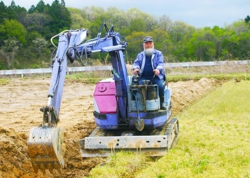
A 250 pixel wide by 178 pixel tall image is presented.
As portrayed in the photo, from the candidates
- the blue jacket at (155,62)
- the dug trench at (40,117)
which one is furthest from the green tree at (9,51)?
the blue jacket at (155,62)

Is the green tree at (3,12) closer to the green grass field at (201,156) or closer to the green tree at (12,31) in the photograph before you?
the green tree at (12,31)

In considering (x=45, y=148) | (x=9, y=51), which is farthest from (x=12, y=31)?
(x=45, y=148)

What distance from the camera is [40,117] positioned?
14.3 m

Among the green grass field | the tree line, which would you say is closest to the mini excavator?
the green grass field

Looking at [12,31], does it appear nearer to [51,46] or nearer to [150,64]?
[51,46]

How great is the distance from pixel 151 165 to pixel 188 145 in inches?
70.5

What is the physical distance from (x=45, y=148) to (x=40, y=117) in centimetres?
810

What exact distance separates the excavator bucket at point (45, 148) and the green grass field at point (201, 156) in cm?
119

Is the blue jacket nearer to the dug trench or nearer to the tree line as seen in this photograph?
the dug trench

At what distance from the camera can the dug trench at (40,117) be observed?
27.3ft

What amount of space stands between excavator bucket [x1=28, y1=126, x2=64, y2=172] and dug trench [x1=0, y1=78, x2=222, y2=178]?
658 millimetres

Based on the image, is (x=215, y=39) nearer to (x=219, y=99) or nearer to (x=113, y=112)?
(x=219, y=99)

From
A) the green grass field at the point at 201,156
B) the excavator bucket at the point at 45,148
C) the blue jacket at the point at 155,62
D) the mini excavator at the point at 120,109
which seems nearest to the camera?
the excavator bucket at the point at 45,148

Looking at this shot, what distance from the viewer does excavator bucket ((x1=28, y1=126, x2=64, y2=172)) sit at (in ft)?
20.8
